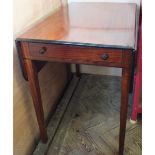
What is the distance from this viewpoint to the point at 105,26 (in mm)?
1045

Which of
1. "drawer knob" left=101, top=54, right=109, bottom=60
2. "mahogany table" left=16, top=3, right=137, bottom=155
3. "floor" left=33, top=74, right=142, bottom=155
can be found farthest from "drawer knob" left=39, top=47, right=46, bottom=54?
"floor" left=33, top=74, right=142, bottom=155

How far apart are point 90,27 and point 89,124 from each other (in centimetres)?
71

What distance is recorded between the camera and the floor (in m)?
1.28

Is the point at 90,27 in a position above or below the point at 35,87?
above

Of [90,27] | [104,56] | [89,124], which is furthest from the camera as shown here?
[89,124]

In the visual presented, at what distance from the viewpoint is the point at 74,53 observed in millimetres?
914

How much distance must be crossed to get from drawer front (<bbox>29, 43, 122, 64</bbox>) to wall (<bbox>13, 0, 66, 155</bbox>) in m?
0.15

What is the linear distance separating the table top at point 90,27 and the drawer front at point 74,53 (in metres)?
0.03

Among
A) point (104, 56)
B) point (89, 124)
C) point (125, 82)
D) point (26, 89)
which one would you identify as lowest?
point (89, 124)

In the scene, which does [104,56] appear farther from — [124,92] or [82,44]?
[124,92]

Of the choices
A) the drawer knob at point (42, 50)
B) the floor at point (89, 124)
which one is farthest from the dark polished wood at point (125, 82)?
the drawer knob at point (42, 50)

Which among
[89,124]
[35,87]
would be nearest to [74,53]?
[35,87]
